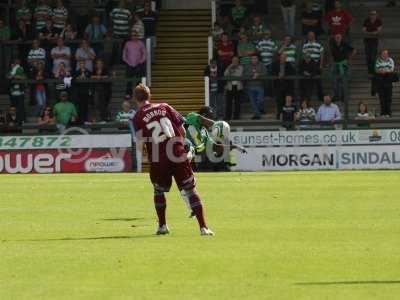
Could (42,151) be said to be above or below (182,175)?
below

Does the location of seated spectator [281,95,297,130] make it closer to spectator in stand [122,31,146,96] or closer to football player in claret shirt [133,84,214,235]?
spectator in stand [122,31,146,96]

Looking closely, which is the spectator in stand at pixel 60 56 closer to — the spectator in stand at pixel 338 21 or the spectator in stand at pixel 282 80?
the spectator in stand at pixel 282 80

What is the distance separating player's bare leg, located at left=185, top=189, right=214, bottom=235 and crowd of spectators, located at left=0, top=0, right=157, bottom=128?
65.4ft

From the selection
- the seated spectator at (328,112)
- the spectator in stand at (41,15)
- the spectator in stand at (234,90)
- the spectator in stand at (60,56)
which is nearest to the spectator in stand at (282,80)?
the spectator in stand at (234,90)

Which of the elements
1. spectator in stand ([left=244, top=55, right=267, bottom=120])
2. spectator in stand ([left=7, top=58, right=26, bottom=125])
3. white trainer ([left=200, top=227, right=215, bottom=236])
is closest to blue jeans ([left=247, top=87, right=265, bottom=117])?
spectator in stand ([left=244, top=55, right=267, bottom=120])

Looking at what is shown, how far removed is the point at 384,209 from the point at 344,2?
20436mm

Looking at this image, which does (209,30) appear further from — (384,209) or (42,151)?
(384,209)

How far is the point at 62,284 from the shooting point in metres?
11.3

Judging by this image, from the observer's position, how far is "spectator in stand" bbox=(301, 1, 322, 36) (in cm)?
3656

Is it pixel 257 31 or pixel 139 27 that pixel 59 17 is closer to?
pixel 139 27

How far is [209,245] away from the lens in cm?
1429

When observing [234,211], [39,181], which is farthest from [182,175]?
[39,181]

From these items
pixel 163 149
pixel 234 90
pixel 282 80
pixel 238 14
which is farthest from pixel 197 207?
pixel 238 14

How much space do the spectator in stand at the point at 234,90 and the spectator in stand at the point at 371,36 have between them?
4038 millimetres
